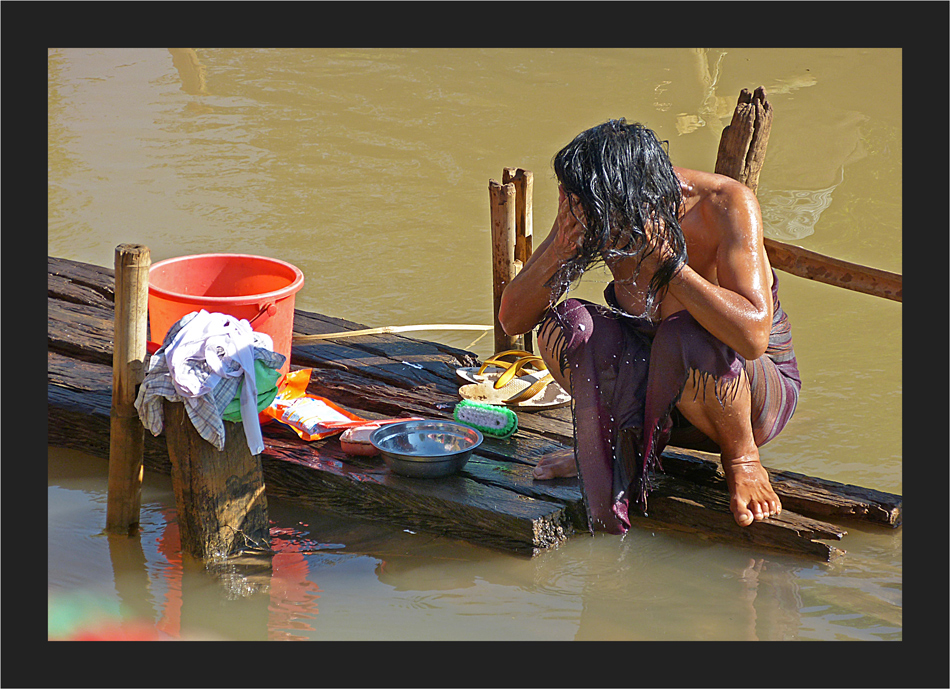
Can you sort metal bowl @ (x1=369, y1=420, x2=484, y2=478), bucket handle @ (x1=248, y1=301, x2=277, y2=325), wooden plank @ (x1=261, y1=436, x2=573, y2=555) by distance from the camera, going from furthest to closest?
bucket handle @ (x1=248, y1=301, x2=277, y2=325) → metal bowl @ (x1=369, y1=420, x2=484, y2=478) → wooden plank @ (x1=261, y1=436, x2=573, y2=555)

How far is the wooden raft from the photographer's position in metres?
3.22

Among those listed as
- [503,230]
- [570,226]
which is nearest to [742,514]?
[570,226]

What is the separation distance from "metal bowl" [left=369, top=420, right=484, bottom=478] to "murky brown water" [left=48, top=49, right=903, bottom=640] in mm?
251

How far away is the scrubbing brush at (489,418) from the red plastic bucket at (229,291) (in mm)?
737

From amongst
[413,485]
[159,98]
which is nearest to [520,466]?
[413,485]

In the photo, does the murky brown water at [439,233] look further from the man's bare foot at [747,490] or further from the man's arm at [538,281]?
the man's arm at [538,281]

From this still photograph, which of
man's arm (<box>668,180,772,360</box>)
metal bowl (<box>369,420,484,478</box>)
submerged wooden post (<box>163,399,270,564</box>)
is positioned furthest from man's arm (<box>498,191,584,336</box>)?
submerged wooden post (<box>163,399,270,564</box>)

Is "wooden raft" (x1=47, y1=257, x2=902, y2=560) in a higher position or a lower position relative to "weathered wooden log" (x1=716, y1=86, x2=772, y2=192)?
lower

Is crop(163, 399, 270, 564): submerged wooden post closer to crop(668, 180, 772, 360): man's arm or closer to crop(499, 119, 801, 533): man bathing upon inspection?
crop(499, 119, 801, 533): man bathing

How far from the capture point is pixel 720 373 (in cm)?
296

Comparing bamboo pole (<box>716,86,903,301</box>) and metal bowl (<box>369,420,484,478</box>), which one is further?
bamboo pole (<box>716,86,903,301</box>)

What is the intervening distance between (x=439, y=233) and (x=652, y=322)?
4065 millimetres

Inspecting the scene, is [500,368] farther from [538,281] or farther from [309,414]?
[538,281]

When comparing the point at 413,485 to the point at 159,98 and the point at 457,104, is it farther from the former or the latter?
the point at 159,98
